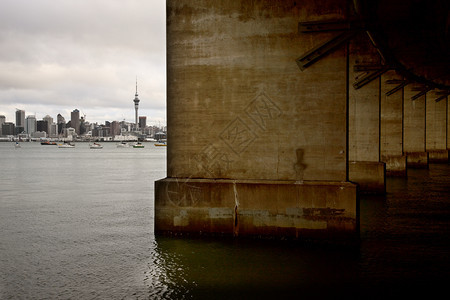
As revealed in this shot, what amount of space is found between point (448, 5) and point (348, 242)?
11830mm

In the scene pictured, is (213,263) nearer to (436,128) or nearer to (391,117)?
(391,117)

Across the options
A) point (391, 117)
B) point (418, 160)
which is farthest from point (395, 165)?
point (418, 160)

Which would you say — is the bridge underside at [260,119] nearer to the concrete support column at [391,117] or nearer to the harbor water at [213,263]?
the harbor water at [213,263]

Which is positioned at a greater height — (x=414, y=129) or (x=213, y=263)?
(x=414, y=129)

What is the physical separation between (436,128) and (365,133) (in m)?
28.6

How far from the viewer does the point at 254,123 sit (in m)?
12.9

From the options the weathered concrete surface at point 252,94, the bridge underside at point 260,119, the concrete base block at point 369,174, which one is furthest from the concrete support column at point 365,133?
the weathered concrete surface at point 252,94

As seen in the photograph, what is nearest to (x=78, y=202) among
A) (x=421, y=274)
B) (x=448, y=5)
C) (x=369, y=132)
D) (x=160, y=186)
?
(x=160, y=186)

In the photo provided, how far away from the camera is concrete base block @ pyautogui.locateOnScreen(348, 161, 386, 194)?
2283 centimetres

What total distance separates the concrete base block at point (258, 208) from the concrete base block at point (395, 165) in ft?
69.9

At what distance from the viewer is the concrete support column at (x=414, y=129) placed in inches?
1538

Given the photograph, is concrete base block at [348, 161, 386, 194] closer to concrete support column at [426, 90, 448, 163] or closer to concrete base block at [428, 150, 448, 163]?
concrete support column at [426, 90, 448, 163]

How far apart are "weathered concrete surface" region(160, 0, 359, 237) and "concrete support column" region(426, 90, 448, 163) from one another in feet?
125

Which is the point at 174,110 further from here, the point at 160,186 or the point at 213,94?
the point at 160,186
